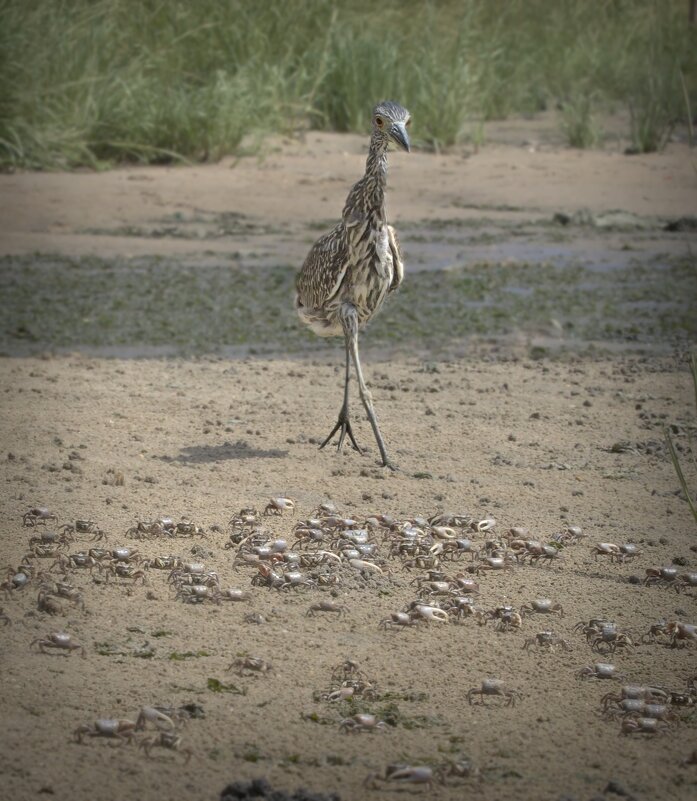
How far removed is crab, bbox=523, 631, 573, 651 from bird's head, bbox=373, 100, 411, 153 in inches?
101

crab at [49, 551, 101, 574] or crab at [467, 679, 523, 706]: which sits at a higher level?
crab at [467, 679, 523, 706]

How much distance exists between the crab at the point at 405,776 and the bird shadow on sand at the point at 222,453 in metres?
3.10

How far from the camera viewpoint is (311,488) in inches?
247

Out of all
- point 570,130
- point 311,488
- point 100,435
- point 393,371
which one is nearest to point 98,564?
point 311,488

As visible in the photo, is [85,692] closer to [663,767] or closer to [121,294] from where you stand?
[663,767]

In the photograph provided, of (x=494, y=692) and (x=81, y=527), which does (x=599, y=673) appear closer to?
(x=494, y=692)

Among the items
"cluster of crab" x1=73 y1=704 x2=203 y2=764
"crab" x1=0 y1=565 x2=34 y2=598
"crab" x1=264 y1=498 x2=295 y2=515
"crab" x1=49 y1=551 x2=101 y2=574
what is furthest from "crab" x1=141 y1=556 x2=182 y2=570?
"cluster of crab" x1=73 y1=704 x2=203 y2=764

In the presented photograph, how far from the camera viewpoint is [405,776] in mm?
3607

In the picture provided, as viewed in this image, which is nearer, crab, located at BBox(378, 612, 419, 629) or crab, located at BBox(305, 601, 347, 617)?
crab, located at BBox(378, 612, 419, 629)

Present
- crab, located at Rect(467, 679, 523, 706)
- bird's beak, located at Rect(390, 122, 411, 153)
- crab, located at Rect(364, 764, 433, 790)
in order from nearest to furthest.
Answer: crab, located at Rect(364, 764, 433, 790) → crab, located at Rect(467, 679, 523, 706) → bird's beak, located at Rect(390, 122, 411, 153)

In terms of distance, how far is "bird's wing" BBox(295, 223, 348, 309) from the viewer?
6.64 m

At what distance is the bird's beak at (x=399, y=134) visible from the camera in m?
6.32

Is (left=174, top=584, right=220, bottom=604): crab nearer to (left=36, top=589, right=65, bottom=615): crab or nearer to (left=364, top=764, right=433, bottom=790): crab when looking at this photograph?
(left=36, top=589, right=65, bottom=615): crab

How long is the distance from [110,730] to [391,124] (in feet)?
11.3
